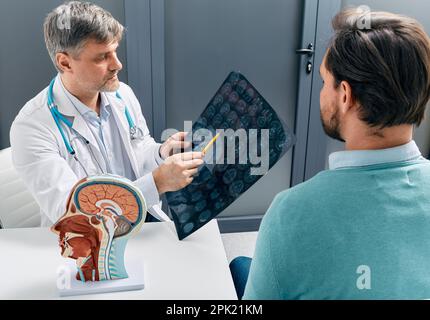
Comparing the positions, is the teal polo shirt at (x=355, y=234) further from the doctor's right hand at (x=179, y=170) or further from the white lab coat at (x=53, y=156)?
the white lab coat at (x=53, y=156)

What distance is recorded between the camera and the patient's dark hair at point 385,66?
2.50ft

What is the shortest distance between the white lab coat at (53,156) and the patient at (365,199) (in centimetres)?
61

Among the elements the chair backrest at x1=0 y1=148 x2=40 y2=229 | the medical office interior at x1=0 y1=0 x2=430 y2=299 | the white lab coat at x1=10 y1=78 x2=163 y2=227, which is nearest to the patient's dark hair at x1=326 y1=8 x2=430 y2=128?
the white lab coat at x1=10 y1=78 x2=163 y2=227

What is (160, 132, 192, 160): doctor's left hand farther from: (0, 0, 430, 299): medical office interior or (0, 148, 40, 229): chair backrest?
(0, 0, 430, 299): medical office interior

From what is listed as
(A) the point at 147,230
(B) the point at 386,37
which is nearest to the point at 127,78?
(A) the point at 147,230

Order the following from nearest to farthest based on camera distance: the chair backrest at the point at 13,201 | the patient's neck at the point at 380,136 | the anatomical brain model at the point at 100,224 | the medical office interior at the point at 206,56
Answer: the patient's neck at the point at 380,136
the anatomical brain model at the point at 100,224
the chair backrest at the point at 13,201
the medical office interior at the point at 206,56

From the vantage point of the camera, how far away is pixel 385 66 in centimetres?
76

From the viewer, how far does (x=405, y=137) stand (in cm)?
82

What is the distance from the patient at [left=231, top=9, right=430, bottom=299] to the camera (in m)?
0.71

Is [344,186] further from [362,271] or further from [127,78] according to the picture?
[127,78]

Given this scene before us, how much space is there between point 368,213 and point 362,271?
0.10m

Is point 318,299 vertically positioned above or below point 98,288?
above

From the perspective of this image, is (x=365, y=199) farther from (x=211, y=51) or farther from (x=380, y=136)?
(x=211, y=51)

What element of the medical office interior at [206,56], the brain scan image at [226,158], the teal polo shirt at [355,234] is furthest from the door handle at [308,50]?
the teal polo shirt at [355,234]
